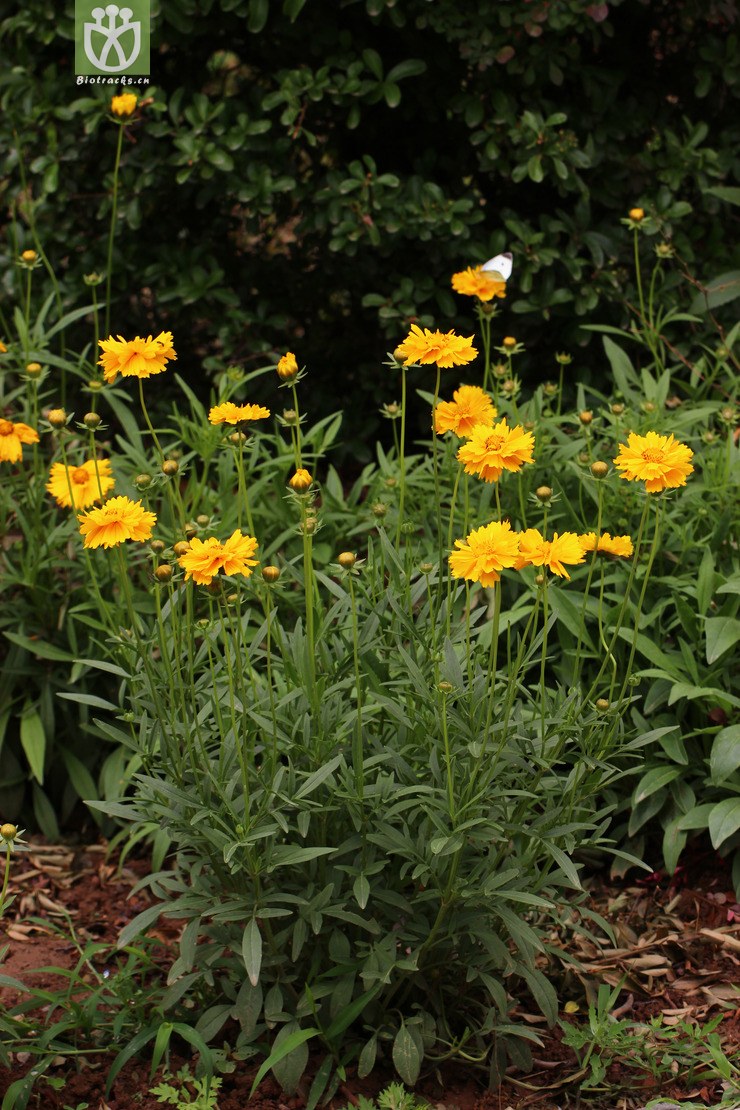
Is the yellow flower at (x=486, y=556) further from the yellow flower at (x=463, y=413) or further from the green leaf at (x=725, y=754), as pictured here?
the green leaf at (x=725, y=754)

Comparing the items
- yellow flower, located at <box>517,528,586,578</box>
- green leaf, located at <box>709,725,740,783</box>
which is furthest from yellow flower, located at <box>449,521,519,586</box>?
green leaf, located at <box>709,725,740,783</box>

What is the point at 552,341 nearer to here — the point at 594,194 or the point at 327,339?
the point at 594,194

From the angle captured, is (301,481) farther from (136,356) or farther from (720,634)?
(720,634)

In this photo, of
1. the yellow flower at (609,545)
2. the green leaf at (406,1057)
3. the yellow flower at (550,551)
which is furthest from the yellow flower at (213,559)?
the green leaf at (406,1057)

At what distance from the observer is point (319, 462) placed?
14.4 feet

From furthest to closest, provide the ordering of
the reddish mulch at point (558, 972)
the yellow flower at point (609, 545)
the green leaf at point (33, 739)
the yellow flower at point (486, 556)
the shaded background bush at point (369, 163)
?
the shaded background bush at point (369, 163) → the green leaf at point (33, 739) → the reddish mulch at point (558, 972) → the yellow flower at point (609, 545) → the yellow flower at point (486, 556)

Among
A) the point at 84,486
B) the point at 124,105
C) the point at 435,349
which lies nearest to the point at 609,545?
the point at 435,349

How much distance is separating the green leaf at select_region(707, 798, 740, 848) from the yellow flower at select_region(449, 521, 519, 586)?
1030mm

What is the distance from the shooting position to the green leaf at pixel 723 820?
101 inches

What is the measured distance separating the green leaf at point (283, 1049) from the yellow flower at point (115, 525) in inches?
32.2

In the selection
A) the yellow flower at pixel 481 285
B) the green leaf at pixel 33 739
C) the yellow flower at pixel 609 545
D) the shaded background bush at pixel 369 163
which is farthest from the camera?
the shaded background bush at pixel 369 163

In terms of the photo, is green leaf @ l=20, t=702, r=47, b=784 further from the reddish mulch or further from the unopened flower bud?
the unopened flower bud

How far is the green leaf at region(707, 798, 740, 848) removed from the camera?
2.57 meters

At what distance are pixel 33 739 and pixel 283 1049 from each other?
1.17 m
